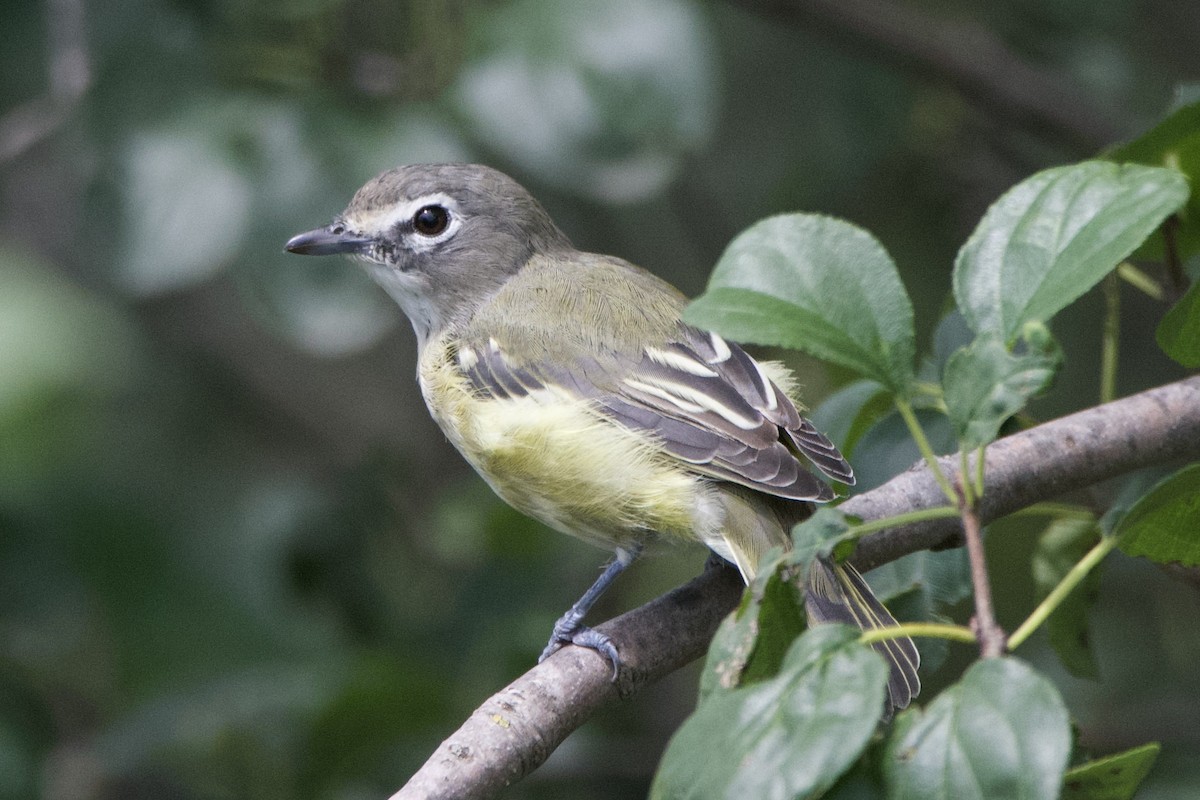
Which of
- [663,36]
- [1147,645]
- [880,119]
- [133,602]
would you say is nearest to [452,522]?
[133,602]

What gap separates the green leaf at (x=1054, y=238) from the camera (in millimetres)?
1641

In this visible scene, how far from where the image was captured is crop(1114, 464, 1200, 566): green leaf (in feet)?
5.64

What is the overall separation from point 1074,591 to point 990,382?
37.6 inches

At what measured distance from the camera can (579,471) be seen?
8.95 feet

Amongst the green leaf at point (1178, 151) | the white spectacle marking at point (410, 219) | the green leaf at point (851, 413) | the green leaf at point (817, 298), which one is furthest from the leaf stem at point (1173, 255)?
the white spectacle marking at point (410, 219)

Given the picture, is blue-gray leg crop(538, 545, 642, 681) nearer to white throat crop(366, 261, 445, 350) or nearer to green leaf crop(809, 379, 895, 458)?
green leaf crop(809, 379, 895, 458)

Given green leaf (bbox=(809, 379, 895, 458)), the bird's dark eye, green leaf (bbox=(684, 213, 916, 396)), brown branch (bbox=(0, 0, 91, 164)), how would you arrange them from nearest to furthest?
green leaf (bbox=(684, 213, 916, 396)) < green leaf (bbox=(809, 379, 895, 458)) < the bird's dark eye < brown branch (bbox=(0, 0, 91, 164))

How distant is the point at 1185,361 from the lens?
206 centimetres

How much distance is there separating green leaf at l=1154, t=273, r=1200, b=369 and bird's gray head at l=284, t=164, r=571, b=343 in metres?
1.86

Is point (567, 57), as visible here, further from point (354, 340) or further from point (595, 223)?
point (595, 223)

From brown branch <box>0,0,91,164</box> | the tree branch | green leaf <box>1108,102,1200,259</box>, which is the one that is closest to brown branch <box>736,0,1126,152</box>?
green leaf <box>1108,102,1200,259</box>

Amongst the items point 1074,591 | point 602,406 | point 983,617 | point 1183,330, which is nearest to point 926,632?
point 983,617

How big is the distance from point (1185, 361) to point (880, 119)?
243cm

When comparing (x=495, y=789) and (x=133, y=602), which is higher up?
(x=495, y=789)
